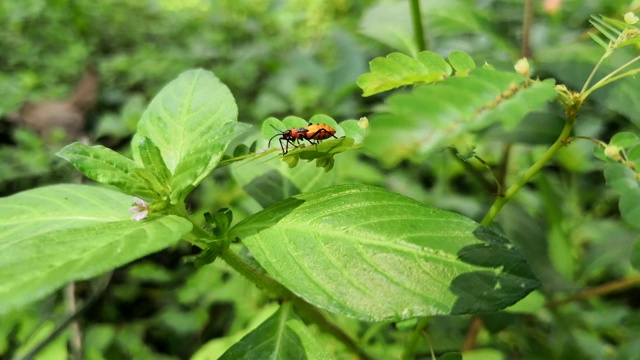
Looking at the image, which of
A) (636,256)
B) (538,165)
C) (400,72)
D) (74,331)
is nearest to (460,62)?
(400,72)

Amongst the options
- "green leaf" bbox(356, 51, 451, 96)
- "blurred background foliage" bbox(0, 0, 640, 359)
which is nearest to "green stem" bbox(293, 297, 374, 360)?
"blurred background foliage" bbox(0, 0, 640, 359)

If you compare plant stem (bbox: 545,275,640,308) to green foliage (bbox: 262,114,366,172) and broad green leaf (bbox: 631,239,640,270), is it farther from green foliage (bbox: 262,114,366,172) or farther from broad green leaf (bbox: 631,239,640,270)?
green foliage (bbox: 262,114,366,172)

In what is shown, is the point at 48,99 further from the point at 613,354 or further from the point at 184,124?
the point at 613,354

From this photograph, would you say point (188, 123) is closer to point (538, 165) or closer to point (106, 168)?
point (106, 168)

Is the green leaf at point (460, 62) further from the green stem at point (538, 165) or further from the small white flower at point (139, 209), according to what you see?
the small white flower at point (139, 209)

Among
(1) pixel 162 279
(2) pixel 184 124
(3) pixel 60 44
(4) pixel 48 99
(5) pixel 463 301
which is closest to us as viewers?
(5) pixel 463 301

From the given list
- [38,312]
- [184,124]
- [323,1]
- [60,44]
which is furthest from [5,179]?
[323,1]
